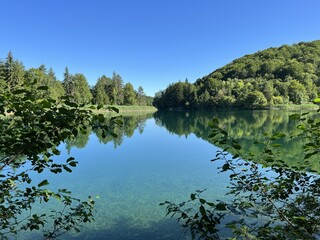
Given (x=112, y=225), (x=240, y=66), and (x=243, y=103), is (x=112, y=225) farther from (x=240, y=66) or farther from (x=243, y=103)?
(x=240, y=66)

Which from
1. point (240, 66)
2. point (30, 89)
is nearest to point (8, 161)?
point (30, 89)

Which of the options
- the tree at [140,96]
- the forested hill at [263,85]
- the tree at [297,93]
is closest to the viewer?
the forested hill at [263,85]

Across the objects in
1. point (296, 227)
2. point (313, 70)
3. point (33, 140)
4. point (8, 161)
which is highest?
point (313, 70)

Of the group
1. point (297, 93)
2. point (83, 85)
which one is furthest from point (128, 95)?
point (297, 93)

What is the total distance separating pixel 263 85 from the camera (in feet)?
354

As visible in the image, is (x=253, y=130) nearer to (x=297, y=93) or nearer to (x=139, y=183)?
(x=139, y=183)

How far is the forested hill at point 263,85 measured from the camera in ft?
342

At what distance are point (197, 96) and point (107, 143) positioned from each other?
10696 centimetres

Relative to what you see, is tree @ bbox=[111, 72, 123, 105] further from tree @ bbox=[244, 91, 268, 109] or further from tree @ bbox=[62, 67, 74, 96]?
tree @ bbox=[244, 91, 268, 109]

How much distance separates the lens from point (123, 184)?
510 inches

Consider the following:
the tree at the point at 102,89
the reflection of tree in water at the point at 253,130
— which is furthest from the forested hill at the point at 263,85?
the reflection of tree in water at the point at 253,130

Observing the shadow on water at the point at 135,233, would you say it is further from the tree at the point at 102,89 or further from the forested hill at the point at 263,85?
the forested hill at the point at 263,85

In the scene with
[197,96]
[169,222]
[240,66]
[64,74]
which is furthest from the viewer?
[240,66]

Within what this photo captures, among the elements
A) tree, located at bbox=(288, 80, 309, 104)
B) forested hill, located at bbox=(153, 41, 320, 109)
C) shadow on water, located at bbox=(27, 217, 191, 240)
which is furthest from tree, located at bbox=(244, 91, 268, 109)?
shadow on water, located at bbox=(27, 217, 191, 240)
